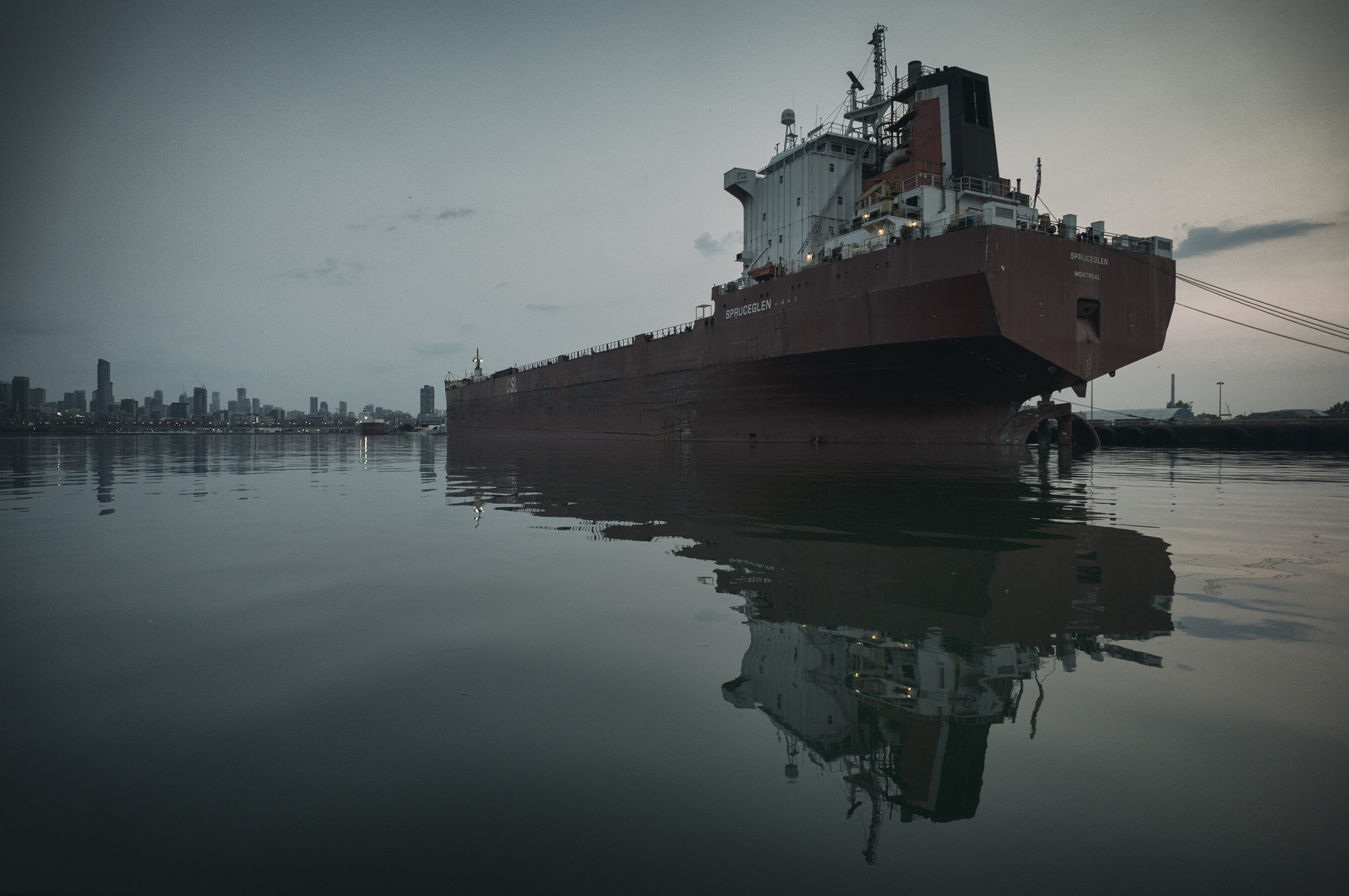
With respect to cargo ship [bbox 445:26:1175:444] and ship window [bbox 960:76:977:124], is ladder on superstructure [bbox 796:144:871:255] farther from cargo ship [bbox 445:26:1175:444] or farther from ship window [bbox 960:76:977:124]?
ship window [bbox 960:76:977:124]

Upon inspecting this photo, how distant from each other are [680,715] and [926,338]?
769 inches

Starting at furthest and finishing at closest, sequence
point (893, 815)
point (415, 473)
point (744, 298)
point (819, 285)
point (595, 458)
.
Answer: point (744, 298), point (819, 285), point (595, 458), point (415, 473), point (893, 815)

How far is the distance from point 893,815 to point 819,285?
74.9ft

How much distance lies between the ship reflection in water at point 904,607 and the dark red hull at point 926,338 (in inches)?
436

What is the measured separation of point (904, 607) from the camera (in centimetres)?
367

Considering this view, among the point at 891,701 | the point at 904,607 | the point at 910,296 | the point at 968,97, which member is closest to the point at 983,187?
the point at 968,97

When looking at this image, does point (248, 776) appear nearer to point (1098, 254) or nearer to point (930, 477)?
point (930, 477)

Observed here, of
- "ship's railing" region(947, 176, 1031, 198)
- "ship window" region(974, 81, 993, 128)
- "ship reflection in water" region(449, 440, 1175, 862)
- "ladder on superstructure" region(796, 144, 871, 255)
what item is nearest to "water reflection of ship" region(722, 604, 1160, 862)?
"ship reflection in water" region(449, 440, 1175, 862)

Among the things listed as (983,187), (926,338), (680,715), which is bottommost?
(680,715)

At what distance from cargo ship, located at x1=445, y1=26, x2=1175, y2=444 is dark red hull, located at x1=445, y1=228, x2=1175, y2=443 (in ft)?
0.18

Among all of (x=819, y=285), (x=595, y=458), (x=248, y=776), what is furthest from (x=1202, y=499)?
(x=819, y=285)

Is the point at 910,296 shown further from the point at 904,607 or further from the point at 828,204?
the point at 904,607

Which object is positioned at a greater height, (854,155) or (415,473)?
(854,155)

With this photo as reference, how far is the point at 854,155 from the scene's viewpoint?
27.3 m
